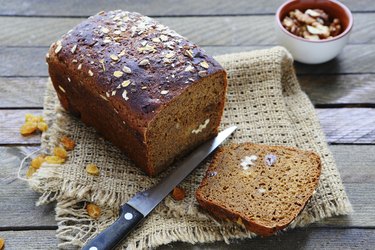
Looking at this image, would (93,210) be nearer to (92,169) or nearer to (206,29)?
(92,169)

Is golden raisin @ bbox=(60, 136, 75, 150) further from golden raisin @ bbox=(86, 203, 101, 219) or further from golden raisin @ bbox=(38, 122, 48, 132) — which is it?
golden raisin @ bbox=(86, 203, 101, 219)

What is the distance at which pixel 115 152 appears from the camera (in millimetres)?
2379

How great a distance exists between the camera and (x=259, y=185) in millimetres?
2168

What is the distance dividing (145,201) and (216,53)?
990 mm

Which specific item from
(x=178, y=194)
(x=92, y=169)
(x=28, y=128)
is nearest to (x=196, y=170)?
(x=178, y=194)

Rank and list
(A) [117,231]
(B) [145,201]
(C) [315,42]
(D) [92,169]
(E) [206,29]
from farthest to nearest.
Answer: (E) [206,29], (C) [315,42], (D) [92,169], (B) [145,201], (A) [117,231]

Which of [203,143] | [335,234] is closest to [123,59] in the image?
[203,143]

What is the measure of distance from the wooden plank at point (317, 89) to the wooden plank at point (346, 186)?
0.90 feet

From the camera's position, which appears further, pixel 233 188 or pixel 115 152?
pixel 115 152

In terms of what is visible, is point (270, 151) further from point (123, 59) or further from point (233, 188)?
point (123, 59)

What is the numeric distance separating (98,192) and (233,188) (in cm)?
51

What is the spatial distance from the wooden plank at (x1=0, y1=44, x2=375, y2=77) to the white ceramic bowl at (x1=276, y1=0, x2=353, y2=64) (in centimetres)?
6

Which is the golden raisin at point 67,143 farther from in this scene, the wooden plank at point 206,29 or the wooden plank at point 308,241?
the wooden plank at point 206,29

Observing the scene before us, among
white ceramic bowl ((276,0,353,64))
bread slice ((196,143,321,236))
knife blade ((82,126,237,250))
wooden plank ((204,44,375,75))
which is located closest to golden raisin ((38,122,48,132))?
knife blade ((82,126,237,250))
